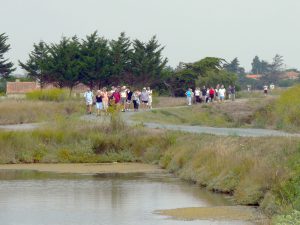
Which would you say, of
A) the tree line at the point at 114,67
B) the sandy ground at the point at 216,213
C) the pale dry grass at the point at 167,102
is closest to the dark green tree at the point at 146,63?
the tree line at the point at 114,67

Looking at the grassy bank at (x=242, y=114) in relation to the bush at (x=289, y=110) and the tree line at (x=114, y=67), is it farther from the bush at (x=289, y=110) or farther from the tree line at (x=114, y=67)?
the tree line at (x=114, y=67)

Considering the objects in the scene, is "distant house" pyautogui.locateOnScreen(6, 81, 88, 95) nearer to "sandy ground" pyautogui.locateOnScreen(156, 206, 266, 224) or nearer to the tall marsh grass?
the tall marsh grass

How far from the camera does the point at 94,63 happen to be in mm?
86625

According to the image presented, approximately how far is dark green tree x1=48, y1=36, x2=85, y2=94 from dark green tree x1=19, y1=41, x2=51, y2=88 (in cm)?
82

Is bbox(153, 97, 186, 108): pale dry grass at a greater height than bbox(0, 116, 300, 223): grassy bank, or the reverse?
bbox(153, 97, 186, 108): pale dry grass

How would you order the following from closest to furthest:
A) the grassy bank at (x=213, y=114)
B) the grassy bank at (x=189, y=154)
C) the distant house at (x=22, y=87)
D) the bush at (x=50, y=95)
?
the grassy bank at (x=189, y=154) < the grassy bank at (x=213, y=114) < the bush at (x=50, y=95) < the distant house at (x=22, y=87)

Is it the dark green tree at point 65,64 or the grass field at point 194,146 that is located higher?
the dark green tree at point 65,64

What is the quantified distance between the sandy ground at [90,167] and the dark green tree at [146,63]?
50.7 metres

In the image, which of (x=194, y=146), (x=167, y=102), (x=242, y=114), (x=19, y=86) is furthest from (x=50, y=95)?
(x=194, y=146)

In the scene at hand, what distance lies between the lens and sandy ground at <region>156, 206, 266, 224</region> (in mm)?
24519

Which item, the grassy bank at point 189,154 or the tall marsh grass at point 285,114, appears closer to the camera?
the grassy bank at point 189,154

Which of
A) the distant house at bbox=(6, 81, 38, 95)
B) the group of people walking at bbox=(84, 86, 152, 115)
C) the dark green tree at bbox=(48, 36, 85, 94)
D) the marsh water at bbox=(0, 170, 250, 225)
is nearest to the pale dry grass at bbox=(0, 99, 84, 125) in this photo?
the group of people walking at bbox=(84, 86, 152, 115)

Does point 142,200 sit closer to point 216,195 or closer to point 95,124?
point 216,195

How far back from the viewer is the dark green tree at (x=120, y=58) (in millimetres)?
88794
